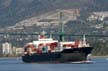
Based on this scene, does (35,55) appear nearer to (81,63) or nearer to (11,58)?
(81,63)

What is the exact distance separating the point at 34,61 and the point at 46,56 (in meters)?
3.81

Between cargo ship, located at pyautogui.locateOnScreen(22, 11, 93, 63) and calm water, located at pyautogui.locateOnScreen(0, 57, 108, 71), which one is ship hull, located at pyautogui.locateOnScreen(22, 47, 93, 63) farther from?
calm water, located at pyautogui.locateOnScreen(0, 57, 108, 71)

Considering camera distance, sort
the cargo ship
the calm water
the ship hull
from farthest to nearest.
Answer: the cargo ship, the ship hull, the calm water

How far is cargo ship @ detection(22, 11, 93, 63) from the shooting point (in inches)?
5595

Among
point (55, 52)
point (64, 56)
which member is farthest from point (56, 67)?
point (55, 52)

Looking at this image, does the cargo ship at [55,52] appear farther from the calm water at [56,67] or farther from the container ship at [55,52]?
the calm water at [56,67]

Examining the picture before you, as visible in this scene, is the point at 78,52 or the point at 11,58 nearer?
the point at 78,52

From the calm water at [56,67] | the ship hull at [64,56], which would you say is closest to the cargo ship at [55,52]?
the ship hull at [64,56]

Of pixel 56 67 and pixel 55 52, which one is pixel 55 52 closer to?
pixel 55 52

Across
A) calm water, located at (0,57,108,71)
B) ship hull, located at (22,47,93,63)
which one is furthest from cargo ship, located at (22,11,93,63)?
calm water, located at (0,57,108,71)

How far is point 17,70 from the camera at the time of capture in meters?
122

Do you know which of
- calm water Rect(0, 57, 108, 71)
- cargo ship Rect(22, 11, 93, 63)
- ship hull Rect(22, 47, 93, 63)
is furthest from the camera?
cargo ship Rect(22, 11, 93, 63)

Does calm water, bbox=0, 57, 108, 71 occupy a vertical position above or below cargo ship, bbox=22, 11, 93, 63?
below

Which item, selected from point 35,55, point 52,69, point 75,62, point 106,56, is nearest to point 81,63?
point 75,62
